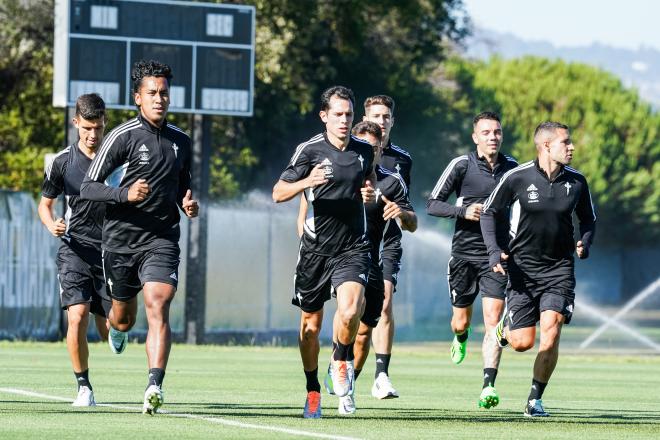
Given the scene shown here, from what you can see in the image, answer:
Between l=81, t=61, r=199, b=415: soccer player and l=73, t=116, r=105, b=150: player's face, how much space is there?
3.79 ft

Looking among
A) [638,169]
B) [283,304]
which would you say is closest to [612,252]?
[638,169]

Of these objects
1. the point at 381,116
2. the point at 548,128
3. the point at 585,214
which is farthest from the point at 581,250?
the point at 381,116

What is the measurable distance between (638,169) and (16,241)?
2276 inches

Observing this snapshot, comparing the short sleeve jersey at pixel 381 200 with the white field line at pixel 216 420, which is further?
the short sleeve jersey at pixel 381 200

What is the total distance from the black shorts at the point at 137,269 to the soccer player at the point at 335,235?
2.99ft

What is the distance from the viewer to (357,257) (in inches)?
457

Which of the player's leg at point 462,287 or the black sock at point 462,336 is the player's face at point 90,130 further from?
the black sock at point 462,336

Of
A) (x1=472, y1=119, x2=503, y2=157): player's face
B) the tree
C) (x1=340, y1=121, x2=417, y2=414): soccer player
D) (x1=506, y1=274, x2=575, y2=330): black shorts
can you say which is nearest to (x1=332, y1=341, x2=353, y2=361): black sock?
(x1=340, y1=121, x2=417, y2=414): soccer player

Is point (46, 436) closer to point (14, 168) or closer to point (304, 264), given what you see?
point (304, 264)

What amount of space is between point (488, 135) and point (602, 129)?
214ft

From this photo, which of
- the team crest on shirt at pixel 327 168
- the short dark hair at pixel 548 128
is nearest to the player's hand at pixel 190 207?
the team crest on shirt at pixel 327 168

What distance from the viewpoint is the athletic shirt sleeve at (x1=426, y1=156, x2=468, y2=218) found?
14016 millimetres

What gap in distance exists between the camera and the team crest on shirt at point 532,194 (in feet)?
41.2

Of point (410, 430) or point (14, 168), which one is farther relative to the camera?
point (14, 168)
